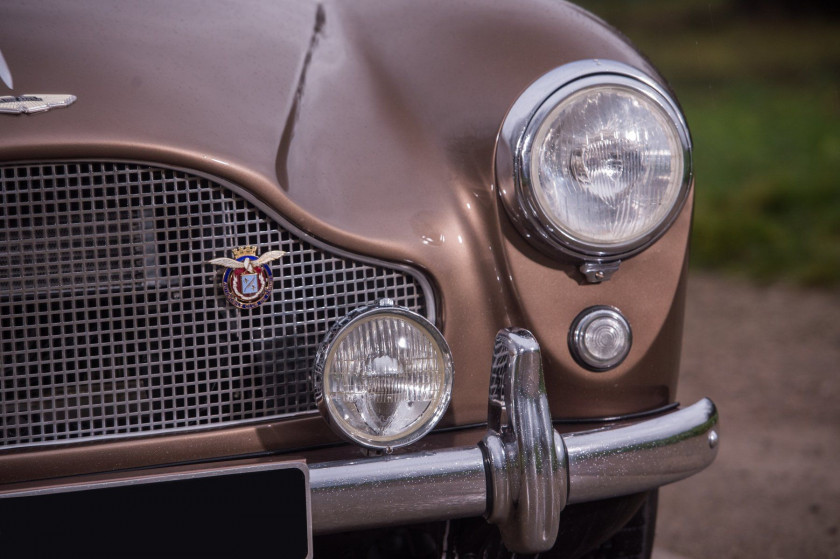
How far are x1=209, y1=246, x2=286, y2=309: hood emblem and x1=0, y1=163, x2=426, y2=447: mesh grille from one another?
2 cm

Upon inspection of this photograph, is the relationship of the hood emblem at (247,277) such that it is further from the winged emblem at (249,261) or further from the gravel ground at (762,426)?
the gravel ground at (762,426)

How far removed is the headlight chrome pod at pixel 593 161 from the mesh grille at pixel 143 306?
0.91ft

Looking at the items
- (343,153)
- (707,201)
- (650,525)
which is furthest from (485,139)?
(707,201)

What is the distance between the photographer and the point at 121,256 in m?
1.41

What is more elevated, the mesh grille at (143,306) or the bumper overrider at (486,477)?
the mesh grille at (143,306)

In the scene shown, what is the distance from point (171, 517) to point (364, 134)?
68 cm

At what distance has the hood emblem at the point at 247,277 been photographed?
56.2 inches

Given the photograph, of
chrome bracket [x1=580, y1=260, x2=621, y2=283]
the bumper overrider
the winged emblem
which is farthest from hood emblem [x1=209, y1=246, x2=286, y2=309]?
chrome bracket [x1=580, y1=260, x2=621, y2=283]

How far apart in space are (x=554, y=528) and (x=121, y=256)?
775 mm

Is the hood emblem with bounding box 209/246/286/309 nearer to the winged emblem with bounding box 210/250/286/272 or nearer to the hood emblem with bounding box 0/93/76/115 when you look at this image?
the winged emblem with bounding box 210/250/286/272

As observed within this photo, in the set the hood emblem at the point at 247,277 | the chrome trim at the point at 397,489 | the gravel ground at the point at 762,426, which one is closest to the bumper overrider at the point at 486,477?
the chrome trim at the point at 397,489

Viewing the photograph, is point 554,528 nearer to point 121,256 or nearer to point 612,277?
point 612,277

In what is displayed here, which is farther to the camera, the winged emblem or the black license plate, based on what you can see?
the winged emblem

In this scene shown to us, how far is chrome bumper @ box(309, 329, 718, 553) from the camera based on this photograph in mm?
1368
